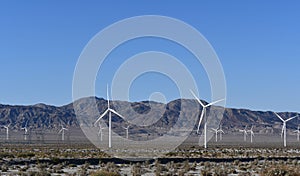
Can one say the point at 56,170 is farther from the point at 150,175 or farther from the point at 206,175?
the point at 206,175

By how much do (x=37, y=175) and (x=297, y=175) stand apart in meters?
16.9

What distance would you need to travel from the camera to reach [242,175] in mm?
41875

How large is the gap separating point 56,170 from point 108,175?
9.58 meters

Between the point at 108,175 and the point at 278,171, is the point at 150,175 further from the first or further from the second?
the point at 278,171

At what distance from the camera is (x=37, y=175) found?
127ft

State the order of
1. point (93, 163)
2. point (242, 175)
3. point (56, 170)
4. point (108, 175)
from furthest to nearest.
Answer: point (93, 163)
point (56, 170)
point (242, 175)
point (108, 175)

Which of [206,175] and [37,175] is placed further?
[206,175]

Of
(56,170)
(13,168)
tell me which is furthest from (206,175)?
(13,168)

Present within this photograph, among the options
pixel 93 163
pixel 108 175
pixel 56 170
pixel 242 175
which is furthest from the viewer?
pixel 93 163

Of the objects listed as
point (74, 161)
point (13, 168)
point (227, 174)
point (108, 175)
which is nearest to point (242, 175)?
point (227, 174)

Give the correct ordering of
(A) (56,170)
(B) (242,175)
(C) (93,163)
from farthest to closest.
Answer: (C) (93,163) < (A) (56,170) < (B) (242,175)

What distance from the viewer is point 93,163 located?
57844 millimetres

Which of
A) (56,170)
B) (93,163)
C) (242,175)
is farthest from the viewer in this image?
(93,163)

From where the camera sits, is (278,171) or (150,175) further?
(150,175)
